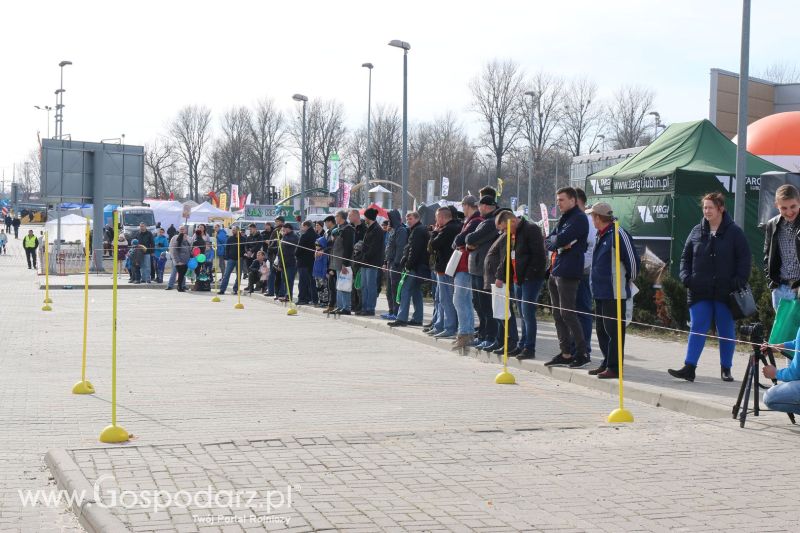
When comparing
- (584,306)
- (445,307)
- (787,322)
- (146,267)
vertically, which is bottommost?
(146,267)

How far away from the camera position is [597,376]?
10734 mm

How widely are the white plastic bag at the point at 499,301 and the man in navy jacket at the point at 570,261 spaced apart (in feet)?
2.95

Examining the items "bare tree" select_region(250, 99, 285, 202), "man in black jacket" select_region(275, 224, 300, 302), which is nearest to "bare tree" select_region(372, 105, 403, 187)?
"bare tree" select_region(250, 99, 285, 202)

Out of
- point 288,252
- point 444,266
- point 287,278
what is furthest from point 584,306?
point 288,252

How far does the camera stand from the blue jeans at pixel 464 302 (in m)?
13.9

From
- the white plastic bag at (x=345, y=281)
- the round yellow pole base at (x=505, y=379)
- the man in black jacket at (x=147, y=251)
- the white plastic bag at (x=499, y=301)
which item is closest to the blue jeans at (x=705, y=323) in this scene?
the round yellow pole base at (x=505, y=379)

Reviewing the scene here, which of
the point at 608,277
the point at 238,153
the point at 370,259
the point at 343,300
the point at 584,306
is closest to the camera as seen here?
the point at 608,277

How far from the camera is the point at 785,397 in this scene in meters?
7.79

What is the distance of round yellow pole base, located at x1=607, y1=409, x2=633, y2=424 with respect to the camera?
8.65m

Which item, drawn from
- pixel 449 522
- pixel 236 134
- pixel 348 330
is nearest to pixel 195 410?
pixel 449 522

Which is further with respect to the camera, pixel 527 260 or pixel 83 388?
pixel 527 260

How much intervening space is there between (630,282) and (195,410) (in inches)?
189

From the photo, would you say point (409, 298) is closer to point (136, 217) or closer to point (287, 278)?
point (287, 278)

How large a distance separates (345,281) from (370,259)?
1.08 metres
